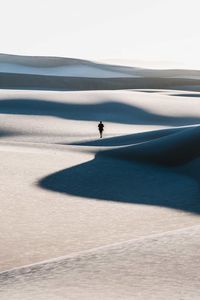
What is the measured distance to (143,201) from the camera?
14.8 m

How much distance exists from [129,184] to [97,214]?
11.8 ft

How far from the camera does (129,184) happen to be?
16750 mm

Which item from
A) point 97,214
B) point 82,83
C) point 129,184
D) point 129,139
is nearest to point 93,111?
point 129,139

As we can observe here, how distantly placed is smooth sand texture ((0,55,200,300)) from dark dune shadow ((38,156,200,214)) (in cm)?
2

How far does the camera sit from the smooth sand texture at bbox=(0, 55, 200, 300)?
755 centimetres

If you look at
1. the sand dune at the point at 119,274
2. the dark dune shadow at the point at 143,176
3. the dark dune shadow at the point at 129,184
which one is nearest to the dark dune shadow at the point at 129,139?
the dark dune shadow at the point at 143,176

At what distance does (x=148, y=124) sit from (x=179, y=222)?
2253 cm

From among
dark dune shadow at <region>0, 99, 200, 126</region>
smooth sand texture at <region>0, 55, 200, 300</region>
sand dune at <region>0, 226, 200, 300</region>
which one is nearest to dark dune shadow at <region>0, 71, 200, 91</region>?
dark dune shadow at <region>0, 99, 200, 126</region>

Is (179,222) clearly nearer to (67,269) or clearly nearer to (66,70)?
(67,269)

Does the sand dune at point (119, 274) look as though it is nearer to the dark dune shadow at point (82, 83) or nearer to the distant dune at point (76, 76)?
the distant dune at point (76, 76)

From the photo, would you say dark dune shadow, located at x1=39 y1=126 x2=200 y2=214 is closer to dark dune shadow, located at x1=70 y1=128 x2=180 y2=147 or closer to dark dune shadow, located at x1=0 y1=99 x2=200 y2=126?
dark dune shadow, located at x1=70 y1=128 x2=180 y2=147

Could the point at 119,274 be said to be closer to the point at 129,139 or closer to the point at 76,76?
the point at 129,139

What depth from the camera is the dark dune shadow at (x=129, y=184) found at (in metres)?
15.0

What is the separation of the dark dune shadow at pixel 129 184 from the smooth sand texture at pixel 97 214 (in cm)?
2
